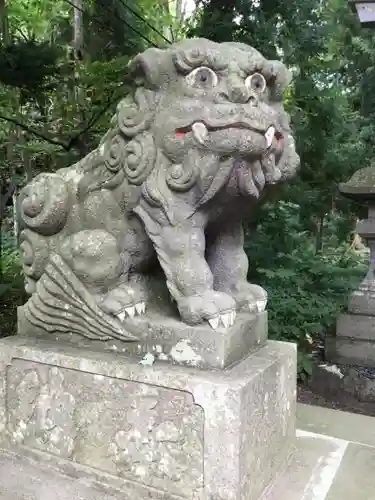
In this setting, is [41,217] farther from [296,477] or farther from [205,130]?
[296,477]

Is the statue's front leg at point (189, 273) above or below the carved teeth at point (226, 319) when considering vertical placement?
above

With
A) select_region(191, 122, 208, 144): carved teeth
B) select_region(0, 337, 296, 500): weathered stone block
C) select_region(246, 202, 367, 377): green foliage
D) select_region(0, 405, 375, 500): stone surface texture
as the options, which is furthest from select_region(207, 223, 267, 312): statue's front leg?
select_region(246, 202, 367, 377): green foliage

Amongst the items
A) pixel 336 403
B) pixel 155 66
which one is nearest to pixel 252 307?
pixel 155 66

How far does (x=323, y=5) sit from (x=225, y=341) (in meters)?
4.44

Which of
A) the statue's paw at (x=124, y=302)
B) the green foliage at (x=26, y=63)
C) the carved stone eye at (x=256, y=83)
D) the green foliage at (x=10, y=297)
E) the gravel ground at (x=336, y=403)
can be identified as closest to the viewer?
the carved stone eye at (x=256, y=83)

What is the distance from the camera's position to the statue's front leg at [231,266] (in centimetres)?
198

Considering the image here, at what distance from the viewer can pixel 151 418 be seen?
175cm

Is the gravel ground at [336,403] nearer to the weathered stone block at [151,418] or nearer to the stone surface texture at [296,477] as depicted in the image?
the stone surface texture at [296,477]

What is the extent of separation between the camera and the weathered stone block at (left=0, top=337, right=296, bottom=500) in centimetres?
161

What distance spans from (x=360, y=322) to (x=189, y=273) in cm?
305

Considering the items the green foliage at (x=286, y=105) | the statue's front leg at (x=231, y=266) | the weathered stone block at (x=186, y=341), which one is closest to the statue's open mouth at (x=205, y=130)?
the statue's front leg at (x=231, y=266)

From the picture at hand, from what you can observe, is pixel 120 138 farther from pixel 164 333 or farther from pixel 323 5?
pixel 323 5

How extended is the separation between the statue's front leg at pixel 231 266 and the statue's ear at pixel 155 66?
23.8 inches

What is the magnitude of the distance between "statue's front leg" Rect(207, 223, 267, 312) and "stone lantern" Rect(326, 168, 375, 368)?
8.17ft
